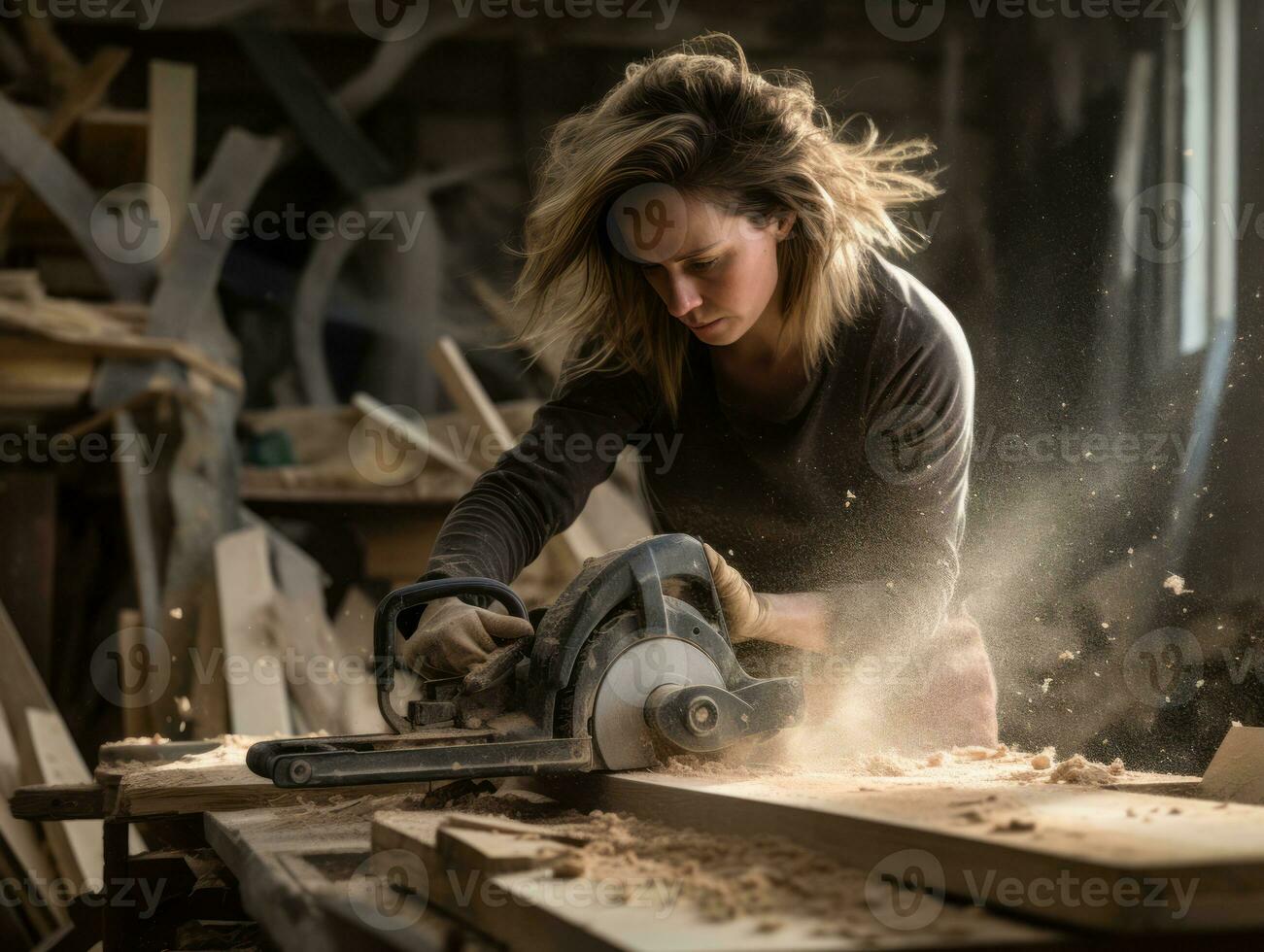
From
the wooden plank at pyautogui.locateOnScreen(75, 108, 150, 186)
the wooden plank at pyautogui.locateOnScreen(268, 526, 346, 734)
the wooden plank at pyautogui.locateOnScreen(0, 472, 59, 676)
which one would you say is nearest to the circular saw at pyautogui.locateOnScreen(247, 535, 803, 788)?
the wooden plank at pyautogui.locateOnScreen(268, 526, 346, 734)

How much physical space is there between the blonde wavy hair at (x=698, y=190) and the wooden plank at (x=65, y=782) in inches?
77.6

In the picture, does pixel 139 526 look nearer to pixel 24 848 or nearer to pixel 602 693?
pixel 24 848

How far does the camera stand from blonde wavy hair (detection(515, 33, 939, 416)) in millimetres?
2275

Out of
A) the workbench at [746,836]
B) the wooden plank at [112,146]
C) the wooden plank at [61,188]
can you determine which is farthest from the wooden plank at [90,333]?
the workbench at [746,836]

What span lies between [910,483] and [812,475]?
0.95ft

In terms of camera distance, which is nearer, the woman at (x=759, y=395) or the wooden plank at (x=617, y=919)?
the wooden plank at (x=617, y=919)

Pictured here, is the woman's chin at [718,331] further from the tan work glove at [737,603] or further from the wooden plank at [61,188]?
the wooden plank at [61,188]

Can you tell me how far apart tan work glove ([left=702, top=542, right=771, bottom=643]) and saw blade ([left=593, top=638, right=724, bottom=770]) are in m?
0.16

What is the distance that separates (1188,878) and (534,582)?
3760 millimetres

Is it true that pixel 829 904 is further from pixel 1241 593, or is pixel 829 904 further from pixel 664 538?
pixel 1241 593

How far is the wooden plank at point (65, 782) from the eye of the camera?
11.3 feet

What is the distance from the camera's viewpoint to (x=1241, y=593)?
3207 mm

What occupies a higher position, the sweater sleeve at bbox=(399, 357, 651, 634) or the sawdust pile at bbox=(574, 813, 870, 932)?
the sweater sleeve at bbox=(399, 357, 651, 634)

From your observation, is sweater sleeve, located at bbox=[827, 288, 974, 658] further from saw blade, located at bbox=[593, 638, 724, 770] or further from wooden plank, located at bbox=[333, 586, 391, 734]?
wooden plank, located at bbox=[333, 586, 391, 734]
